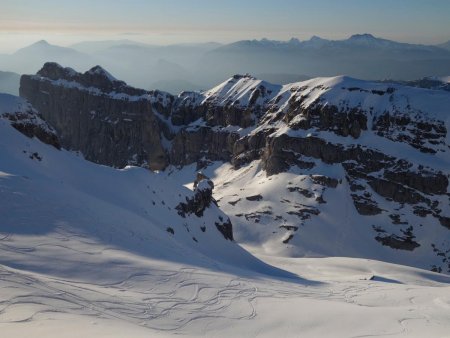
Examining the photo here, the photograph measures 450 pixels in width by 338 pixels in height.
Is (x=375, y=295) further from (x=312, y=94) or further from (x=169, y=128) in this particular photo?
(x=169, y=128)

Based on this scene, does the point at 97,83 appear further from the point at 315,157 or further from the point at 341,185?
the point at 341,185

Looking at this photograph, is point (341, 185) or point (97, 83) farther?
point (97, 83)

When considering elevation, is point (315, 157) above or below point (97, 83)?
below

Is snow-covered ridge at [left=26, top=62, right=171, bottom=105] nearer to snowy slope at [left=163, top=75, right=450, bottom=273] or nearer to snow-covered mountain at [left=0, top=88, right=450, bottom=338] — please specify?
snowy slope at [left=163, top=75, right=450, bottom=273]

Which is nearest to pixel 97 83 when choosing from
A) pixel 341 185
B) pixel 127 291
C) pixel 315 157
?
pixel 315 157

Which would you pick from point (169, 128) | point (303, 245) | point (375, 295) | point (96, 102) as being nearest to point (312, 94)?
point (303, 245)

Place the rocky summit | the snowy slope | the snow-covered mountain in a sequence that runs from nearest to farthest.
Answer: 1. the snow-covered mountain
2. the snowy slope
3. the rocky summit

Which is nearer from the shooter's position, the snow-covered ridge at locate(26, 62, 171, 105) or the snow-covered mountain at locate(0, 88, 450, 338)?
the snow-covered mountain at locate(0, 88, 450, 338)

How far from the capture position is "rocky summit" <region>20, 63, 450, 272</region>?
96938mm

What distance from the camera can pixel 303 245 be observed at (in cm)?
9331

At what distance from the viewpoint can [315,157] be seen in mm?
116250

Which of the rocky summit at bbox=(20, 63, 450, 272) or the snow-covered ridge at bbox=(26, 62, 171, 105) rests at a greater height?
the snow-covered ridge at bbox=(26, 62, 171, 105)

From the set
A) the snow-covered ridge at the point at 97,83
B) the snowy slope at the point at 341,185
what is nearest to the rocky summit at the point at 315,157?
the snowy slope at the point at 341,185

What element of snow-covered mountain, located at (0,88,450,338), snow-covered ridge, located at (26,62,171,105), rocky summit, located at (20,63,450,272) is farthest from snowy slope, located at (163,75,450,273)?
snow-covered ridge, located at (26,62,171,105)
